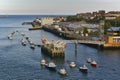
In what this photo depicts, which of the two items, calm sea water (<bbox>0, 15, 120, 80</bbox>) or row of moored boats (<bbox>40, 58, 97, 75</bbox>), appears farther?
row of moored boats (<bbox>40, 58, 97, 75</bbox>)

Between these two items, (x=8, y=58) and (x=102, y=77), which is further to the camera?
(x=8, y=58)

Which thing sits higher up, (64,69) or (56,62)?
(64,69)

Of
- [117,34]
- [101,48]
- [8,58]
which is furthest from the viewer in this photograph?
[117,34]

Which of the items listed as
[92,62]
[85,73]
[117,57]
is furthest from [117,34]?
[85,73]

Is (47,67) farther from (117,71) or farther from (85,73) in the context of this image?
(117,71)

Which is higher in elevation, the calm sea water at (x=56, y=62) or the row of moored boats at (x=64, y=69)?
the row of moored boats at (x=64, y=69)

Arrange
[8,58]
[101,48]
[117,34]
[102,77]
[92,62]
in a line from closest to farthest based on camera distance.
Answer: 1. [102,77]
2. [92,62]
3. [8,58]
4. [101,48]
5. [117,34]

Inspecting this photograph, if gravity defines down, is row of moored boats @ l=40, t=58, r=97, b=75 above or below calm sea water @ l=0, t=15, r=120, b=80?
above

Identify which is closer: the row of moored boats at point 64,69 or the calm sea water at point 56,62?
the calm sea water at point 56,62

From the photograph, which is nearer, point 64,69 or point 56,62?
point 64,69

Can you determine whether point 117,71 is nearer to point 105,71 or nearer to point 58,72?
point 105,71

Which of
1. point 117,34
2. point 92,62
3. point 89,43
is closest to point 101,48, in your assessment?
point 89,43
